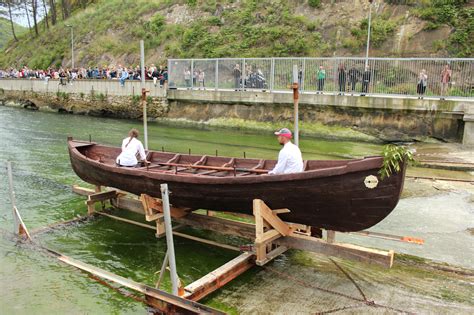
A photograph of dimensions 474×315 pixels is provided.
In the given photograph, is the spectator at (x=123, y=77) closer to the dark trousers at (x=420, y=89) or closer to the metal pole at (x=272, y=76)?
the metal pole at (x=272, y=76)

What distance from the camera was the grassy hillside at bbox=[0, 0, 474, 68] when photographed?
93.0 feet

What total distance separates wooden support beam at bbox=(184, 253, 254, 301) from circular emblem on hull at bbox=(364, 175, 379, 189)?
2.29 metres

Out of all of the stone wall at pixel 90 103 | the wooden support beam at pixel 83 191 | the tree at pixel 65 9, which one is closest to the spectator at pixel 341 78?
the stone wall at pixel 90 103

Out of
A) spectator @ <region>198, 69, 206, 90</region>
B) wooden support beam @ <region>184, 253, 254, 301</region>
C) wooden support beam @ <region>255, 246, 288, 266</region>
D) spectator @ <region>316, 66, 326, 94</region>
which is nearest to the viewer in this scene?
wooden support beam @ <region>184, 253, 254, 301</region>

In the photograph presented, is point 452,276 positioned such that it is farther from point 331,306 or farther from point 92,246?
point 92,246

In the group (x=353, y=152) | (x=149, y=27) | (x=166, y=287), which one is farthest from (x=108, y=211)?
(x=149, y=27)

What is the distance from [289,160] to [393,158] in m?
1.73

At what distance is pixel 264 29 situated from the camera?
3416 cm

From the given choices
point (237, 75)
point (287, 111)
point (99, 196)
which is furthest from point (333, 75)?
point (99, 196)

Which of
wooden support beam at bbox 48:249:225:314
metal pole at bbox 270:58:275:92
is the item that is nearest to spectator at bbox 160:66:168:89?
metal pole at bbox 270:58:275:92

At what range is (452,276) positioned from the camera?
7035mm

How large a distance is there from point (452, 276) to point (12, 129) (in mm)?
24682

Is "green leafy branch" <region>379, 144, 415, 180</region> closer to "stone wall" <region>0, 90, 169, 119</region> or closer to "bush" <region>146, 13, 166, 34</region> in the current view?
"stone wall" <region>0, 90, 169, 119</region>

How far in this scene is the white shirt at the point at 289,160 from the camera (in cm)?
694
